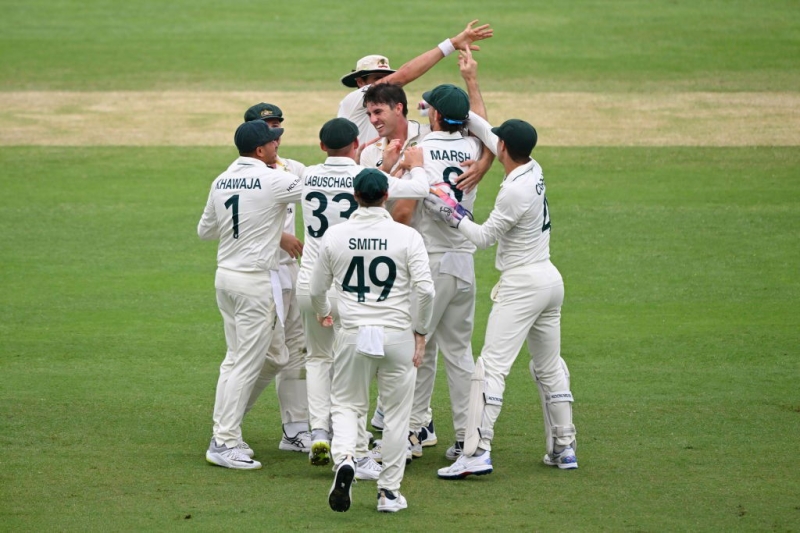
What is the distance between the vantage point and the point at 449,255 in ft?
26.0

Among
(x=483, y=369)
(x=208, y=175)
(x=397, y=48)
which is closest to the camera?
(x=483, y=369)

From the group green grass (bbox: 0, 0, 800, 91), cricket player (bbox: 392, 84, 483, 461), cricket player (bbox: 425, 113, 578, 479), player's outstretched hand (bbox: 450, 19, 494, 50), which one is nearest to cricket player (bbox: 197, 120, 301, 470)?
cricket player (bbox: 392, 84, 483, 461)

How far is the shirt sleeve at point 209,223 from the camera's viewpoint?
26.4ft

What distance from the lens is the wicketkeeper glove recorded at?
7.57 meters

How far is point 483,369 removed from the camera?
7.63 metres

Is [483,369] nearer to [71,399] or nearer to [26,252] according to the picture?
[71,399]

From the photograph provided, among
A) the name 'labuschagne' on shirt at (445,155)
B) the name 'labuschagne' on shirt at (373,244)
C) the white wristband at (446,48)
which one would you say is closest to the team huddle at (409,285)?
the name 'labuschagne' on shirt at (445,155)

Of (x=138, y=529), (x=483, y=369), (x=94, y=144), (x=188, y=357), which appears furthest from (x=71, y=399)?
(x=94, y=144)

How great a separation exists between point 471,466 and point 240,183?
2522 mm

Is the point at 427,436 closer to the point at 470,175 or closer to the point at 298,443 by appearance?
the point at 298,443

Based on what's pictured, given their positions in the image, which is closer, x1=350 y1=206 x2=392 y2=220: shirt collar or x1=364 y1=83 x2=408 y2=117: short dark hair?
x1=350 y1=206 x2=392 y2=220: shirt collar

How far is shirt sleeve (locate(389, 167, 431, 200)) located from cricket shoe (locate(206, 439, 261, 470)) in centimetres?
209

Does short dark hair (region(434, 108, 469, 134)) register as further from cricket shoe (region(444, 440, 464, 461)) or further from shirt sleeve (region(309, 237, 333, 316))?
cricket shoe (region(444, 440, 464, 461))

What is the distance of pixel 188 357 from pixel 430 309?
4379mm
